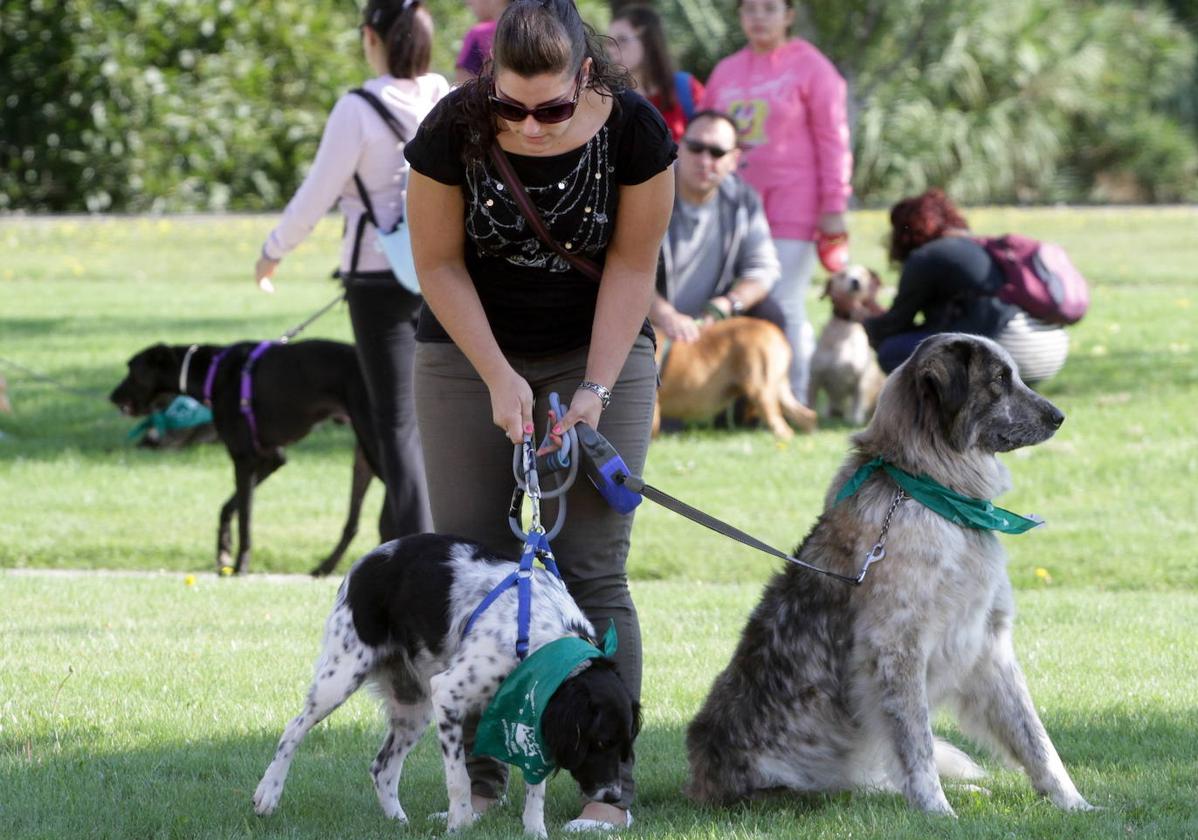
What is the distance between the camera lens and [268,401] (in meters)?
8.57

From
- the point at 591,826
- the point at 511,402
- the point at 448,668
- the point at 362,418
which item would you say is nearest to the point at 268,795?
the point at 448,668

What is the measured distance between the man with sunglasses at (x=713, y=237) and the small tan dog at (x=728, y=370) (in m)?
0.18

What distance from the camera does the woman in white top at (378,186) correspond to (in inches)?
260

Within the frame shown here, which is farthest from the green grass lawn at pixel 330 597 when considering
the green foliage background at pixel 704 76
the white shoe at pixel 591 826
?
the green foliage background at pixel 704 76

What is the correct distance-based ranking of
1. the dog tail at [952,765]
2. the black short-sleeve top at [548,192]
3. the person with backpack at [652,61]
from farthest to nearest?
1. the person with backpack at [652,61]
2. the dog tail at [952,765]
3. the black short-sleeve top at [548,192]

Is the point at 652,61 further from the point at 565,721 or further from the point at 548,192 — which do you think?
the point at 565,721

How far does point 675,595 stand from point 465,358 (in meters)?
3.66

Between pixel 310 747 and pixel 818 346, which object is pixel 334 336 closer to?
pixel 818 346

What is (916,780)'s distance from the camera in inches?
165

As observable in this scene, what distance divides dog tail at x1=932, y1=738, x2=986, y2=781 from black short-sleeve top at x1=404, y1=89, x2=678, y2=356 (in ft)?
5.59

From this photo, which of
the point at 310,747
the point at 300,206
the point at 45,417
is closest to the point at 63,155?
the point at 45,417

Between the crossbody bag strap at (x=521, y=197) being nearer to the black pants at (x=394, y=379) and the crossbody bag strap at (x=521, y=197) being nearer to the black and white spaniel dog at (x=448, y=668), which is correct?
the black and white spaniel dog at (x=448, y=668)

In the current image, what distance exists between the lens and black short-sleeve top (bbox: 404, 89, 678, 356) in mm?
3953

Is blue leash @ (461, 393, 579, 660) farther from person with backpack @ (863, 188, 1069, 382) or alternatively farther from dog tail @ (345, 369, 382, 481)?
person with backpack @ (863, 188, 1069, 382)
